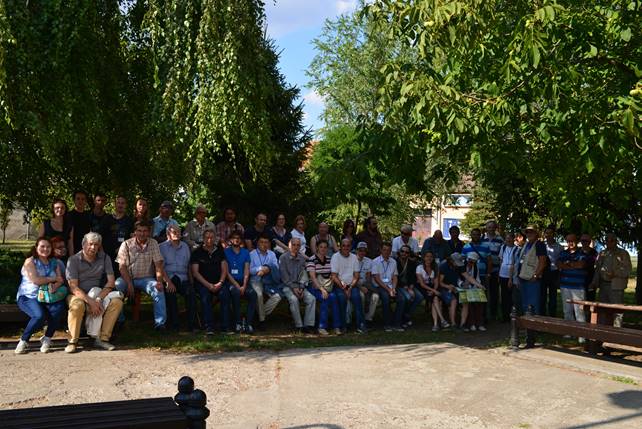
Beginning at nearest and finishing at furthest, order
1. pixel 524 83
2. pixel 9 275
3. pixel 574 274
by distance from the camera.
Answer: pixel 524 83 < pixel 574 274 < pixel 9 275

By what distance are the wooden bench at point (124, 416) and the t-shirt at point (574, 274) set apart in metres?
8.25

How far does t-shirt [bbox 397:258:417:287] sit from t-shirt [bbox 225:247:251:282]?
292 centimetres

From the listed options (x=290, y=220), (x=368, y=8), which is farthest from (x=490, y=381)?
(x=290, y=220)

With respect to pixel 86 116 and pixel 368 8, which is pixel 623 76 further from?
pixel 86 116

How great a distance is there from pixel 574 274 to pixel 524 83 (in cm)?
404

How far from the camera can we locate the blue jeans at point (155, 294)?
9.27 m

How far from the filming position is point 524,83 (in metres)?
7.60

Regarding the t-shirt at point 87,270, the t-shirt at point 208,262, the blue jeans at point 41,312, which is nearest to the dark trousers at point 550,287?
the t-shirt at point 208,262

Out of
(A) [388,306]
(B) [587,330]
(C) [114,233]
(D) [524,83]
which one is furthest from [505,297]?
(C) [114,233]

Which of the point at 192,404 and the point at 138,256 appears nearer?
the point at 192,404

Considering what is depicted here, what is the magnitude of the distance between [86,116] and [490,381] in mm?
6351

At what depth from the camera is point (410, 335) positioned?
33.7 ft

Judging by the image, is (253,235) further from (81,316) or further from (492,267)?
(492,267)

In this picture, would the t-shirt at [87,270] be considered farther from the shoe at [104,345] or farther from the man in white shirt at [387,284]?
the man in white shirt at [387,284]
